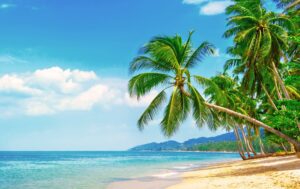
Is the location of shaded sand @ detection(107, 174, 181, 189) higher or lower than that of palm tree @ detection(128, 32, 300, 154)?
lower

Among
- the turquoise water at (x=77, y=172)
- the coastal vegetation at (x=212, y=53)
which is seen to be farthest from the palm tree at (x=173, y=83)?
the turquoise water at (x=77, y=172)

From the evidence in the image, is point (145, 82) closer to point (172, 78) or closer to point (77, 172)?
point (172, 78)

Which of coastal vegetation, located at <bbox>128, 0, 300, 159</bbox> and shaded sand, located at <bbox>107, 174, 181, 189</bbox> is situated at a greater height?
coastal vegetation, located at <bbox>128, 0, 300, 159</bbox>

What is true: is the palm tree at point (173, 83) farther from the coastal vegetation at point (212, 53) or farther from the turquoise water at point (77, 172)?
the turquoise water at point (77, 172)

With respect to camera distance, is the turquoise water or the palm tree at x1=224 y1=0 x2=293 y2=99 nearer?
the palm tree at x1=224 y1=0 x2=293 y2=99

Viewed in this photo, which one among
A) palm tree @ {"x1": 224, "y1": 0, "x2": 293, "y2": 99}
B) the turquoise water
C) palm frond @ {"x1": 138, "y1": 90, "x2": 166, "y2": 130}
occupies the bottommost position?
the turquoise water

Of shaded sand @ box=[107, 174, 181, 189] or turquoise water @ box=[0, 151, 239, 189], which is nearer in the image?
shaded sand @ box=[107, 174, 181, 189]

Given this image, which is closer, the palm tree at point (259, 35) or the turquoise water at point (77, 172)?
the palm tree at point (259, 35)

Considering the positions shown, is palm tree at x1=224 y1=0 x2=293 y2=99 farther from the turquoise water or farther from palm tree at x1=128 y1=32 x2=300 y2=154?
the turquoise water

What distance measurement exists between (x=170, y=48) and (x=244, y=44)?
5.38 meters

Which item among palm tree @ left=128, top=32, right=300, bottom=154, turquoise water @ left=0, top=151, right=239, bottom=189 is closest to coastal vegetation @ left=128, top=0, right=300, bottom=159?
palm tree @ left=128, top=32, right=300, bottom=154

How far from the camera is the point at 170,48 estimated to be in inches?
504

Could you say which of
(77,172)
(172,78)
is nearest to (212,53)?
(172,78)

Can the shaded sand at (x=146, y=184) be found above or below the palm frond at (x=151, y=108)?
below
